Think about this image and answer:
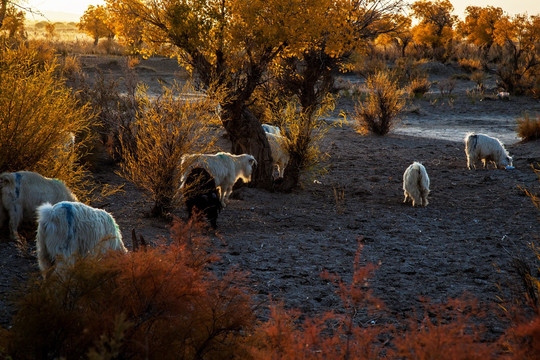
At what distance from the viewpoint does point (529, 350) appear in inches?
98.1

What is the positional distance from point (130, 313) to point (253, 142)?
7420mm

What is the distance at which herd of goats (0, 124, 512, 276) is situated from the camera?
4000mm

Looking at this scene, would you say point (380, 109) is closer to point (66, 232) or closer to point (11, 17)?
point (11, 17)

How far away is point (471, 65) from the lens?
3681 cm

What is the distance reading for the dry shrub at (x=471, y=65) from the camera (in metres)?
36.7

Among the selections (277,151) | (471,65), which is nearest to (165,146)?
(277,151)

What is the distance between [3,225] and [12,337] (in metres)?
3.42

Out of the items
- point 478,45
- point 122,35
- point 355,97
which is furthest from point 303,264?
point 478,45

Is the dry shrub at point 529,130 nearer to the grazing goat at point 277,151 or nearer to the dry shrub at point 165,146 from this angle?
the grazing goat at point 277,151

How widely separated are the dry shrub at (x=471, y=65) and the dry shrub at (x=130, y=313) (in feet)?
123

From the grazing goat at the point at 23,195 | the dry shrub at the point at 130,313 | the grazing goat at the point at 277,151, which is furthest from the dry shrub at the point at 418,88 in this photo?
the dry shrub at the point at 130,313

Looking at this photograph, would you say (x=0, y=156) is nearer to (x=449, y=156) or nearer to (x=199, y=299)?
(x=199, y=299)

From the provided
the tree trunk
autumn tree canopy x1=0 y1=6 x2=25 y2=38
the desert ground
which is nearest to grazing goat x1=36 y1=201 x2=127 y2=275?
the desert ground

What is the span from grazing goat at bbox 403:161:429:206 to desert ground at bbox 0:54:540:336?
0.21 metres
